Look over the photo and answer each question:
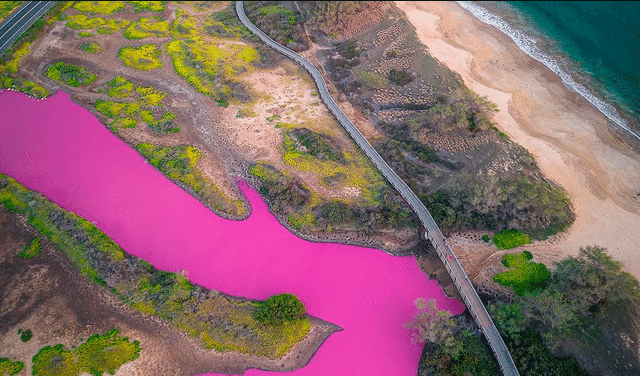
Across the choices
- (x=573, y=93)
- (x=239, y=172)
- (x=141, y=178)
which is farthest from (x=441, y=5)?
(x=141, y=178)

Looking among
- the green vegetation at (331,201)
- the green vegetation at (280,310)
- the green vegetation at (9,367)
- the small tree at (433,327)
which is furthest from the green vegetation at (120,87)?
the small tree at (433,327)

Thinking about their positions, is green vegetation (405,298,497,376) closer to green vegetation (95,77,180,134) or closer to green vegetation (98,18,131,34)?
green vegetation (95,77,180,134)

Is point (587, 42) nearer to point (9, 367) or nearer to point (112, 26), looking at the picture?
point (112, 26)

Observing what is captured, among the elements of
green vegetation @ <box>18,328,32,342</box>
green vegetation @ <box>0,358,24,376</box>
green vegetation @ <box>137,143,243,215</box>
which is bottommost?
green vegetation @ <box>0,358,24,376</box>

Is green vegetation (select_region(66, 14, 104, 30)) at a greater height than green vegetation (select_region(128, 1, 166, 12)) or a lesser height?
lesser

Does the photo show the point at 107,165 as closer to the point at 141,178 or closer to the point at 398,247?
the point at 141,178

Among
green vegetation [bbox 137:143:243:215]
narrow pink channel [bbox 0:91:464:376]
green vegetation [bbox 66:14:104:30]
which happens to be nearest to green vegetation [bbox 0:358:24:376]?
narrow pink channel [bbox 0:91:464:376]
